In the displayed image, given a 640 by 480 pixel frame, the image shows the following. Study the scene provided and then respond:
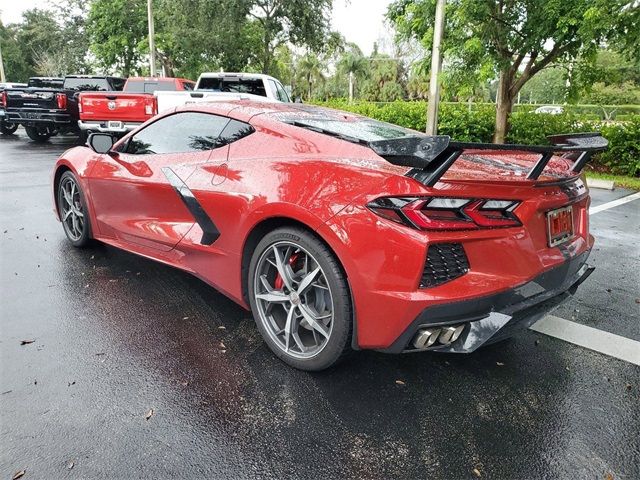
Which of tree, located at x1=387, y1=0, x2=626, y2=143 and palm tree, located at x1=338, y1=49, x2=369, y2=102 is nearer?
tree, located at x1=387, y1=0, x2=626, y2=143

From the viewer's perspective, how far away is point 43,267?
4.28 m

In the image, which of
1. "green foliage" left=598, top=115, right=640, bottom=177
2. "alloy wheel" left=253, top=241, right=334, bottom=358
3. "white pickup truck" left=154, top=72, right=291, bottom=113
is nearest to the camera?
"alloy wheel" left=253, top=241, right=334, bottom=358

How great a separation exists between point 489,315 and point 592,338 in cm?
140

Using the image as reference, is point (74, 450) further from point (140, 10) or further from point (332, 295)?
point (140, 10)

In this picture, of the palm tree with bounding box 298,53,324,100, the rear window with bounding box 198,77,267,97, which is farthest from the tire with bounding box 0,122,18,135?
the palm tree with bounding box 298,53,324,100

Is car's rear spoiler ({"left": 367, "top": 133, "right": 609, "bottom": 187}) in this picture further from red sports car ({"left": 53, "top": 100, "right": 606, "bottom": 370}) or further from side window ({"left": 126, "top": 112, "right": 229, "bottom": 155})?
side window ({"left": 126, "top": 112, "right": 229, "bottom": 155})

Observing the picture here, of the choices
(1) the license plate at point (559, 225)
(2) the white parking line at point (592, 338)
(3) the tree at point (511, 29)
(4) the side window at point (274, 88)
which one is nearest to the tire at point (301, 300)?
(1) the license plate at point (559, 225)

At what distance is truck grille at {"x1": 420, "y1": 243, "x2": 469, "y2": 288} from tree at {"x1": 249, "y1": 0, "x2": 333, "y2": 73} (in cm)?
2289

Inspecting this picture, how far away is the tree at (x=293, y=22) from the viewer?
74.6ft

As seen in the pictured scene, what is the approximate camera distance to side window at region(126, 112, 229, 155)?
339 cm

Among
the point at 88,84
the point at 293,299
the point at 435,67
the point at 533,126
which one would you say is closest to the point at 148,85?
the point at 88,84

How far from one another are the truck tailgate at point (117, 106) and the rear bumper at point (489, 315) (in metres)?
10.7

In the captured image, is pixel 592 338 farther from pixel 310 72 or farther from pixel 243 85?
pixel 310 72

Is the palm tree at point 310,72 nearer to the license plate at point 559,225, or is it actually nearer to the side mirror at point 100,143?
the side mirror at point 100,143
